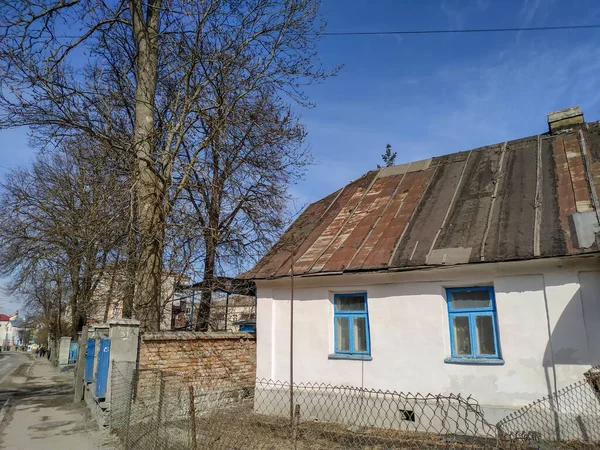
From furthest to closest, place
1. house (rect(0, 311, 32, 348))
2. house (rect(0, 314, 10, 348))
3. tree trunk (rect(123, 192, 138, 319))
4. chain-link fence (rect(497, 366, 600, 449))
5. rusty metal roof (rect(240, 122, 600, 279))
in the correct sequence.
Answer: house (rect(0, 314, 10, 348))
house (rect(0, 311, 32, 348))
tree trunk (rect(123, 192, 138, 319))
rusty metal roof (rect(240, 122, 600, 279))
chain-link fence (rect(497, 366, 600, 449))

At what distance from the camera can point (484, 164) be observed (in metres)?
10.8

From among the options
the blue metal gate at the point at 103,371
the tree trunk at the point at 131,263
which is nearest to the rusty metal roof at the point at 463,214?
the tree trunk at the point at 131,263

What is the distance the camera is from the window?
7879 millimetres

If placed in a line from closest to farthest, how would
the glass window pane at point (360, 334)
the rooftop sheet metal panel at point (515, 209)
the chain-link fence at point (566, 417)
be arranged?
1. the chain-link fence at point (566, 417)
2. the rooftop sheet metal panel at point (515, 209)
3. the glass window pane at point (360, 334)

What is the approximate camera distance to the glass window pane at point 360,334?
9.31 metres

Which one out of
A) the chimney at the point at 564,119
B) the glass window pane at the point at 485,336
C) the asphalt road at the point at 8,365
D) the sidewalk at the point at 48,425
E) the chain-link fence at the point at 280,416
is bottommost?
the asphalt road at the point at 8,365

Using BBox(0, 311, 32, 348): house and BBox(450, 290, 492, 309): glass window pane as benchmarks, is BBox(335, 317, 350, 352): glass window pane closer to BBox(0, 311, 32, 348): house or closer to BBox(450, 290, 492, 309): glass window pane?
BBox(450, 290, 492, 309): glass window pane

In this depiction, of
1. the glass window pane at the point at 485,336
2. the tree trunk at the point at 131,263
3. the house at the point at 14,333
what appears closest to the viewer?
the glass window pane at the point at 485,336

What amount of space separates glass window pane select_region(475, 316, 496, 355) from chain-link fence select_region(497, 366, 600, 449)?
1105mm

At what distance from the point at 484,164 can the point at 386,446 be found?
744cm

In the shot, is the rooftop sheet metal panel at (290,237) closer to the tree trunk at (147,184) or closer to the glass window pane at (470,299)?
the tree trunk at (147,184)

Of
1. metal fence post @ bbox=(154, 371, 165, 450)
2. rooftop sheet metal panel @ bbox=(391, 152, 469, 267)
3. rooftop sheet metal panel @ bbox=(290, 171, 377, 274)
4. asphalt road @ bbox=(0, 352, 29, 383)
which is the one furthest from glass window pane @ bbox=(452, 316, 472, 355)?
asphalt road @ bbox=(0, 352, 29, 383)

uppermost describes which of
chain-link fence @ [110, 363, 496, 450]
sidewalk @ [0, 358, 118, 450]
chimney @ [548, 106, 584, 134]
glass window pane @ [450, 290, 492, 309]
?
chimney @ [548, 106, 584, 134]

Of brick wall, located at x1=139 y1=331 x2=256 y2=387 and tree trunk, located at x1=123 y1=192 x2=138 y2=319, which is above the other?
tree trunk, located at x1=123 y1=192 x2=138 y2=319
